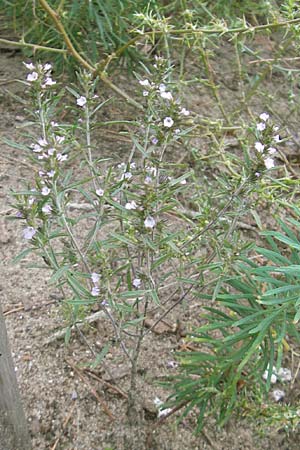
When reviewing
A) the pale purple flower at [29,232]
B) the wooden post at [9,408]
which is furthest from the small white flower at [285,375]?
the pale purple flower at [29,232]

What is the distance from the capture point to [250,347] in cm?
153

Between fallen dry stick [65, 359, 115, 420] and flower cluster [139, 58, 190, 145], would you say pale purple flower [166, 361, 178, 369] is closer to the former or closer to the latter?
fallen dry stick [65, 359, 115, 420]

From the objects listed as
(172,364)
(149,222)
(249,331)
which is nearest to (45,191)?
(149,222)

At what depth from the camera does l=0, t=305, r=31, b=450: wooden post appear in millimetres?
1294

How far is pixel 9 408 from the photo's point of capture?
1.39 metres

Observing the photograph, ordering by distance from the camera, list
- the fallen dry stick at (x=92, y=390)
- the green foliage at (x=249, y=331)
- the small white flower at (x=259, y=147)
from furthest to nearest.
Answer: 1. the fallen dry stick at (x=92, y=390)
2. the green foliage at (x=249, y=331)
3. the small white flower at (x=259, y=147)

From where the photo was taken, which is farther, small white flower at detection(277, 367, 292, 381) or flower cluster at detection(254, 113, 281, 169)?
small white flower at detection(277, 367, 292, 381)

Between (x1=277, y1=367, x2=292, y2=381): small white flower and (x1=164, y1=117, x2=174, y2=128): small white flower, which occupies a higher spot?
(x1=164, y1=117, x2=174, y2=128): small white flower

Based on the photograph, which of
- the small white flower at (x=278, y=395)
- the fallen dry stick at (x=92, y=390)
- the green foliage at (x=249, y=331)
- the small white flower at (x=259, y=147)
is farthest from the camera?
the small white flower at (x=278, y=395)

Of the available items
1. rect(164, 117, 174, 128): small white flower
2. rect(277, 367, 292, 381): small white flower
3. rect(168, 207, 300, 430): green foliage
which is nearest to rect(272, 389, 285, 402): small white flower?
rect(277, 367, 292, 381): small white flower

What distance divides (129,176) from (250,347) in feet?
1.71

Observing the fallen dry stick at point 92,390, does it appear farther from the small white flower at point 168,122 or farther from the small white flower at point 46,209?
the small white flower at point 168,122

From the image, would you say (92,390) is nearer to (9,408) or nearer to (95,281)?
(9,408)

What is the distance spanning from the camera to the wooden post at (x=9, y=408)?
1294 millimetres
